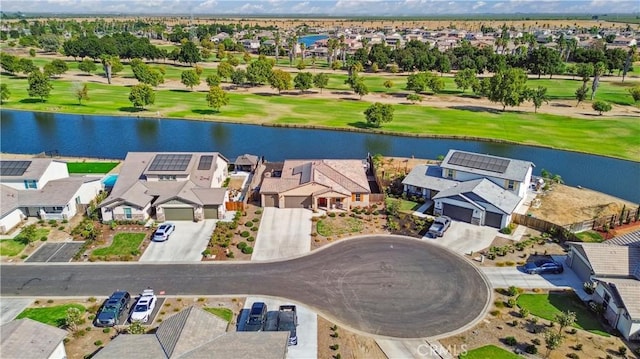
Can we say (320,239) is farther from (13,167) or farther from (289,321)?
(13,167)

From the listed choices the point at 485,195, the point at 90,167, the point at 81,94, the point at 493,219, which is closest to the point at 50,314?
the point at 90,167

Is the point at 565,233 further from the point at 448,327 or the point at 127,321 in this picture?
the point at 127,321

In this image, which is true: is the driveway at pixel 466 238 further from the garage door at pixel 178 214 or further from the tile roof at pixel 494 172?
the garage door at pixel 178 214

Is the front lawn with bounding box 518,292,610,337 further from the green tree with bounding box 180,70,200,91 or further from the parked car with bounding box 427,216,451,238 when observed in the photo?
the green tree with bounding box 180,70,200,91

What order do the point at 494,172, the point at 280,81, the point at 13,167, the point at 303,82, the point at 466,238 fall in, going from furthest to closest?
the point at 303,82 < the point at 280,81 < the point at 494,172 < the point at 13,167 < the point at 466,238

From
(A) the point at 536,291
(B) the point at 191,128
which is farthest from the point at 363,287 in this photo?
(B) the point at 191,128

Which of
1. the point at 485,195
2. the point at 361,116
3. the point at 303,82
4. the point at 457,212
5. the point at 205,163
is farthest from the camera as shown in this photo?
the point at 303,82

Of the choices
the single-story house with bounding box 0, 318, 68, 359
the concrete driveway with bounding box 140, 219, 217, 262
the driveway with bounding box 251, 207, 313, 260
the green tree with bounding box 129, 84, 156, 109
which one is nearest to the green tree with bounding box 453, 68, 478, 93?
the green tree with bounding box 129, 84, 156, 109
